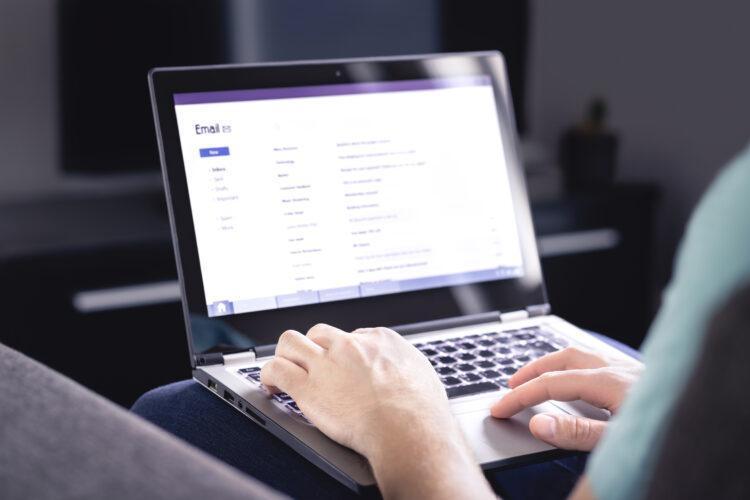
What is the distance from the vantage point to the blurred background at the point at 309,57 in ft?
7.20

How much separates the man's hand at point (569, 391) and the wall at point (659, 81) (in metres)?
2.21

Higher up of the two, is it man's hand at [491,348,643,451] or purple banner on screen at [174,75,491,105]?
purple banner on screen at [174,75,491,105]

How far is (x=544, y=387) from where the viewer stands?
0.82 m

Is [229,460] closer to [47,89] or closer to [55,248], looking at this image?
[55,248]

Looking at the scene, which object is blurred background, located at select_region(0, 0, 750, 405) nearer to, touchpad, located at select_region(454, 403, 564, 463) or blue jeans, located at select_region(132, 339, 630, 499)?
blue jeans, located at select_region(132, 339, 630, 499)

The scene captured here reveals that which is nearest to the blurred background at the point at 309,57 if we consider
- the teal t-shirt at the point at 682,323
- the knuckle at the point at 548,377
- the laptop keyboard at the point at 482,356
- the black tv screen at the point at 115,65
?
the black tv screen at the point at 115,65

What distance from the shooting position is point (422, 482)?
65cm

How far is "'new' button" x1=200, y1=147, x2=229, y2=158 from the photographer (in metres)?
1.01

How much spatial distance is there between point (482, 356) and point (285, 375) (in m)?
0.27

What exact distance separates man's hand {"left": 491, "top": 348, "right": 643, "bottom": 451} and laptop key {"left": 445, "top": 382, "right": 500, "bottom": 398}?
3cm

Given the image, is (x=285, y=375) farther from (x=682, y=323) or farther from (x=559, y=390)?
(x=682, y=323)

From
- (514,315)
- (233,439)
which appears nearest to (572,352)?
(514,315)

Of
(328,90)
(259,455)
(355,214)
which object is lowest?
(259,455)

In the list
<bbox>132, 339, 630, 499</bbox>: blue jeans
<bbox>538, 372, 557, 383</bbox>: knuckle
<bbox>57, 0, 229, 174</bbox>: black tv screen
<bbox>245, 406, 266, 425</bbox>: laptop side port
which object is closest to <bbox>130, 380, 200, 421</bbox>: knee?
<bbox>132, 339, 630, 499</bbox>: blue jeans
